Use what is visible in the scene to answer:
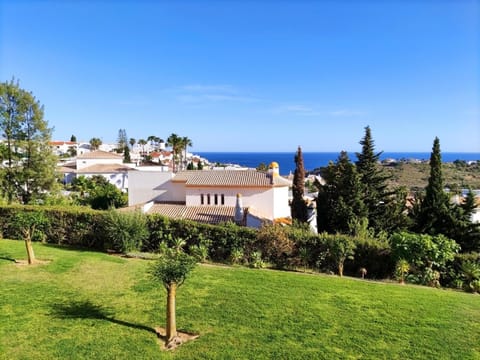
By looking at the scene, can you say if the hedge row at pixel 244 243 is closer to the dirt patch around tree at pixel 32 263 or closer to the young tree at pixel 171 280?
the dirt patch around tree at pixel 32 263

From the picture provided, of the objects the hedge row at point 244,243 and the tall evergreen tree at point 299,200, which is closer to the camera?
the hedge row at point 244,243

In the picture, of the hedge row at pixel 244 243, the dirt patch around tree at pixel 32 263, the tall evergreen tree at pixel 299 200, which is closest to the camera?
the dirt patch around tree at pixel 32 263

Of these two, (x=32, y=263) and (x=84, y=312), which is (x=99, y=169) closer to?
(x=32, y=263)

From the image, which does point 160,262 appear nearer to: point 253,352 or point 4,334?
point 253,352

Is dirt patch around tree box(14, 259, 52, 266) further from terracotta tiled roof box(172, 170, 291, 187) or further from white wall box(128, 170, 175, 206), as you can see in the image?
white wall box(128, 170, 175, 206)

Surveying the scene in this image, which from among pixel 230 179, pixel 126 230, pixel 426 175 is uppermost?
pixel 230 179

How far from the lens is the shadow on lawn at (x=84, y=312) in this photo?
7097mm

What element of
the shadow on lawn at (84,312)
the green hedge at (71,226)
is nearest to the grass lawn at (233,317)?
the shadow on lawn at (84,312)

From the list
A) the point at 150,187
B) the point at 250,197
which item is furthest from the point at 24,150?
the point at 250,197

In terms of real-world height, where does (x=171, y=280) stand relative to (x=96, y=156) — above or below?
below

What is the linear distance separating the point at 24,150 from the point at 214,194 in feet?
50.8

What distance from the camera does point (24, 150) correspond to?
25859 millimetres

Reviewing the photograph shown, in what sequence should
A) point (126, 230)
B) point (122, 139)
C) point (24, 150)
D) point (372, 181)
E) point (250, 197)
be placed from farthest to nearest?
point (122, 139)
point (372, 181)
point (24, 150)
point (250, 197)
point (126, 230)

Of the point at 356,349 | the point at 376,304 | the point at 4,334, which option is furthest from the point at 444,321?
the point at 4,334
